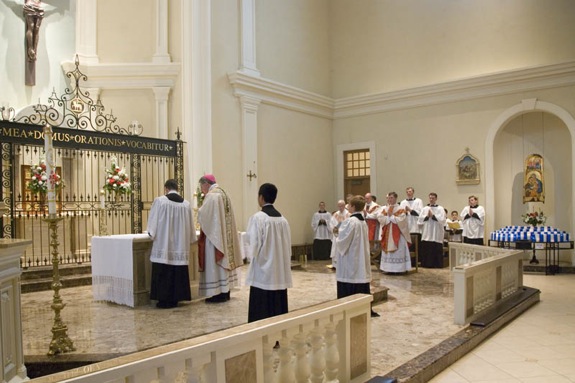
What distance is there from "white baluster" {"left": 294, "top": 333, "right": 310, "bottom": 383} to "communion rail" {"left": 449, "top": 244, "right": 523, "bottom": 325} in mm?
3452

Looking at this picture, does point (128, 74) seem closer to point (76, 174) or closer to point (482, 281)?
point (76, 174)

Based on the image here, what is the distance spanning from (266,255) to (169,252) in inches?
76.2

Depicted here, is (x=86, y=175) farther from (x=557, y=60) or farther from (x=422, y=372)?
(x=557, y=60)

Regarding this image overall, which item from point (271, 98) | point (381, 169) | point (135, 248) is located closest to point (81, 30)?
point (271, 98)

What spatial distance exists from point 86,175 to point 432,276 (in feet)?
25.4

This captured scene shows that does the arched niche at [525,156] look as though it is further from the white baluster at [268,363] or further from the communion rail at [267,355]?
the white baluster at [268,363]

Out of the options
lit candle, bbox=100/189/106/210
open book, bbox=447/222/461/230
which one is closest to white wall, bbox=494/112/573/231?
open book, bbox=447/222/461/230

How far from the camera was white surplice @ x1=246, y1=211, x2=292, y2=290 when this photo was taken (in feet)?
17.3

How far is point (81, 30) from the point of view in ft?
39.8

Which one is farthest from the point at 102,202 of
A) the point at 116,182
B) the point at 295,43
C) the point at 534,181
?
the point at 534,181

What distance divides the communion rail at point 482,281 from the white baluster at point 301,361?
345 cm

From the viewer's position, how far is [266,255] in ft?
17.4

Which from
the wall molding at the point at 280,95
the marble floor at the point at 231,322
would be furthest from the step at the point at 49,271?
the wall molding at the point at 280,95

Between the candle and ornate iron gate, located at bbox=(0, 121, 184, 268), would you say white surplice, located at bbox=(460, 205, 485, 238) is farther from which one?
the candle
